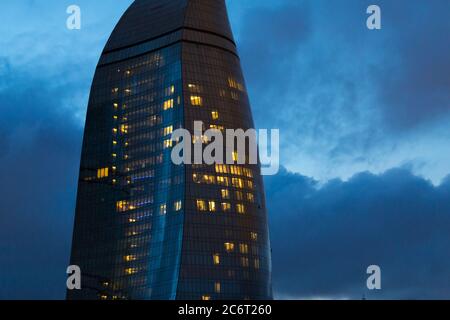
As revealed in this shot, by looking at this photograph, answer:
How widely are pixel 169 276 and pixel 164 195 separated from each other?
2011cm

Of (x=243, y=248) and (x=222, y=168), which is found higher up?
(x=222, y=168)

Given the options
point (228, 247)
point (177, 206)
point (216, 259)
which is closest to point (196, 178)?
point (177, 206)

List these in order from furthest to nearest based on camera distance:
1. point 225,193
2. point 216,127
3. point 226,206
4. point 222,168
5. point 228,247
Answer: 1. point 216,127
2. point 222,168
3. point 225,193
4. point 226,206
5. point 228,247

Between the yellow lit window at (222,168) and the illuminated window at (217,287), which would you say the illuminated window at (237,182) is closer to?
the yellow lit window at (222,168)

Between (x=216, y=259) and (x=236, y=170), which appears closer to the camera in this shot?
(x=216, y=259)

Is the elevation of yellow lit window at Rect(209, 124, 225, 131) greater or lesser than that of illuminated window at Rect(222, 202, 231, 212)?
greater

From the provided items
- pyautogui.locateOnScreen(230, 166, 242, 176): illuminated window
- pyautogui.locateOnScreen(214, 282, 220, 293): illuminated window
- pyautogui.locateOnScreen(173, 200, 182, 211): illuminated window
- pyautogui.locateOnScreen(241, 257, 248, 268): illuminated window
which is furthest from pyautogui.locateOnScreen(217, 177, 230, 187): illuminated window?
pyautogui.locateOnScreen(214, 282, 220, 293): illuminated window

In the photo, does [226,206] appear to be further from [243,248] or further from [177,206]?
[177,206]

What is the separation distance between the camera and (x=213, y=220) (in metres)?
191

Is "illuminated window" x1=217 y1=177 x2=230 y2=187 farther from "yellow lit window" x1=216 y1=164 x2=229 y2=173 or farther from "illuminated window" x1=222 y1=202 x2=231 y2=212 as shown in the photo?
"illuminated window" x1=222 y1=202 x2=231 y2=212

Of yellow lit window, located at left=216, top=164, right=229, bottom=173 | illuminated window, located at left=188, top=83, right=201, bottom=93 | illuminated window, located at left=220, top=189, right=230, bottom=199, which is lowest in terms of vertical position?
illuminated window, located at left=220, top=189, right=230, bottom=199
